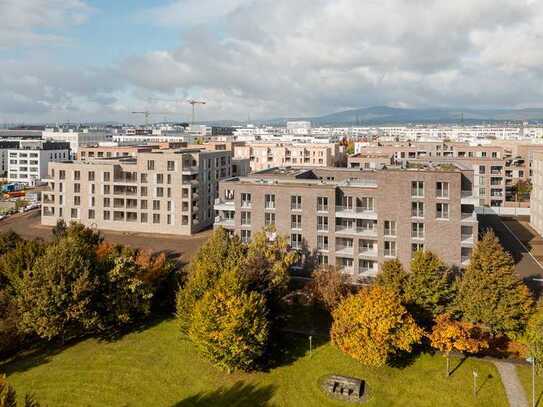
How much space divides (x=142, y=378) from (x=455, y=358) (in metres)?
25.4

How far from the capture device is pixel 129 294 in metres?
44.5

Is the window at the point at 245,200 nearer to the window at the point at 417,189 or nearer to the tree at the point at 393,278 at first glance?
the window at the point at 417,189

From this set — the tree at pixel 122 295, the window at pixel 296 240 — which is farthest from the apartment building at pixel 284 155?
the tree at pixel 122 295

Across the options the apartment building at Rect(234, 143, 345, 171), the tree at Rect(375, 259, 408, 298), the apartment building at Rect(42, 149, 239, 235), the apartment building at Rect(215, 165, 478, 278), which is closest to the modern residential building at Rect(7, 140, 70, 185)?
the apartment building at Rect(234, 143, 345, 171)

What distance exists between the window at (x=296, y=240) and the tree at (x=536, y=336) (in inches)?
978

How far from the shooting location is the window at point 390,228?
53487 millimetres

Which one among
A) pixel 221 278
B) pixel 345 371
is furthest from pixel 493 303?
pixel 221 278

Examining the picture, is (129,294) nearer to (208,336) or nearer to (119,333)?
(119,333)

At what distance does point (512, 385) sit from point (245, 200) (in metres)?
33.5

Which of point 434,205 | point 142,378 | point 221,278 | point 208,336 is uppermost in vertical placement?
point 434,205

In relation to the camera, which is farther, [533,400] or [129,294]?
[129,294]

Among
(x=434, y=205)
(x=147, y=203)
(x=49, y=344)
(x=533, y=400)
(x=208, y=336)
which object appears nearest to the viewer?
(x=533, y=400)

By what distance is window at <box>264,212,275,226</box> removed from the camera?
5691 centimetres

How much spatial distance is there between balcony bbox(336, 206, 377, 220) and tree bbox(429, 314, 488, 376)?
16054 millimetres
